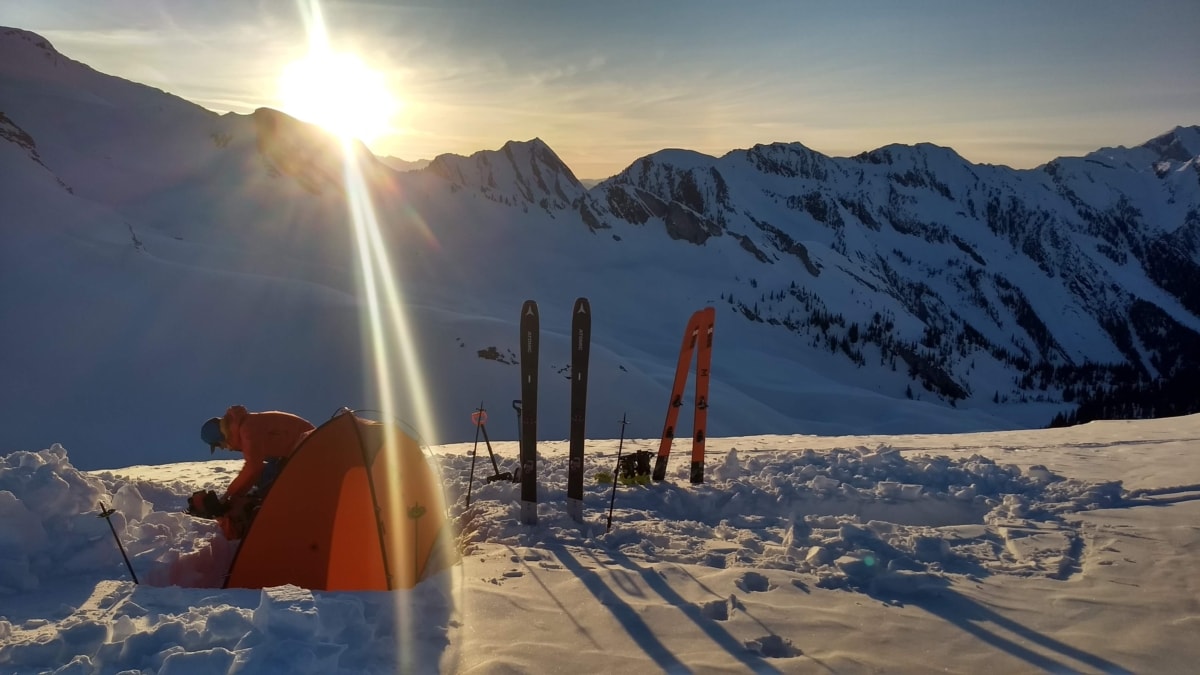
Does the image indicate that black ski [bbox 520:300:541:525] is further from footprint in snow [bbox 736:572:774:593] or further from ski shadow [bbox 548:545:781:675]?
footprint in snow [bbox 736:572:774:593]

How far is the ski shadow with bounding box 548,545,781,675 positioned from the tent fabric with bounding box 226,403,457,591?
1.56 metres

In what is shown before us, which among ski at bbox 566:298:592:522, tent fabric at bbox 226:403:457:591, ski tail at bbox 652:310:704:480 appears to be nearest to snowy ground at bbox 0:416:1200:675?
ski at bbox 566:298:592:522

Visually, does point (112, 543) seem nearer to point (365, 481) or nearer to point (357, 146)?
point (365, 481)

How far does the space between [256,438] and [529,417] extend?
11.0 ft

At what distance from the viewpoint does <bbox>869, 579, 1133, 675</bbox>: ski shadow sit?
5.19m

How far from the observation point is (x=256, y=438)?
8383mm

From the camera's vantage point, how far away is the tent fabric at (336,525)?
7.07 metres

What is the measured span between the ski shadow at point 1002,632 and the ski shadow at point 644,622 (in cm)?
179

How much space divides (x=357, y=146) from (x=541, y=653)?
418 ft

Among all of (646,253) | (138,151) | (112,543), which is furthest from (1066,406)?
(112,543)

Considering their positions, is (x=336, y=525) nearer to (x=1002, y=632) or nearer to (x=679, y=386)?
(x=1002, y=632)

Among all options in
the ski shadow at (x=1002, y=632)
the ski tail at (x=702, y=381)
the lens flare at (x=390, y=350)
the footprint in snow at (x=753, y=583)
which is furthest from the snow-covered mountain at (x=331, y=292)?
the ski shadow at (x=1002, y=632)

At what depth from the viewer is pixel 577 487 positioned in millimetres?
9492

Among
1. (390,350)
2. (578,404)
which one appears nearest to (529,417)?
(578,404)
